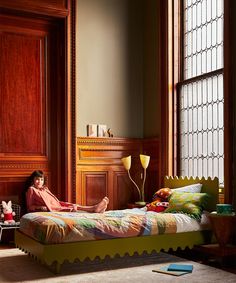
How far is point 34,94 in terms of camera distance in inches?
264

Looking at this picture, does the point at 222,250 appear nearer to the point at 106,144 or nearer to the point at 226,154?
the point at 226,154

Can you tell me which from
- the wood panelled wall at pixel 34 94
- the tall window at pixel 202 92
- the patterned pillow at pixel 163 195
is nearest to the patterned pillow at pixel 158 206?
the patterned pillow at pixel 163 195

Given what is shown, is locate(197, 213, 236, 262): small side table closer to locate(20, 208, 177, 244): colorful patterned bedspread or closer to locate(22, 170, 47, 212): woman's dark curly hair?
locate(20, 208, 177, 244): colorful patterned bedspread

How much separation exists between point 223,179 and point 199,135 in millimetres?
782

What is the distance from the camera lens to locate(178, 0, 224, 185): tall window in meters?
5.88

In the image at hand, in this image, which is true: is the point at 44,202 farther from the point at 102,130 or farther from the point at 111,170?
the point at 102,130

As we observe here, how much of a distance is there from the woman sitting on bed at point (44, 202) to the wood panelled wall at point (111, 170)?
561 millimetres

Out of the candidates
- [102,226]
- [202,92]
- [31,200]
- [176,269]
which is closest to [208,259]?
[176,269]

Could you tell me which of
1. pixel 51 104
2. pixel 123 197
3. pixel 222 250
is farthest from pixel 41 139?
pixel 222 250

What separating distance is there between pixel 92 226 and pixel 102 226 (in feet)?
0.36

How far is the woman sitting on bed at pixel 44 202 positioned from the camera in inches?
237

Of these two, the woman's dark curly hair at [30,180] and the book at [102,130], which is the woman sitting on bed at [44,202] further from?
the book at [102,130]

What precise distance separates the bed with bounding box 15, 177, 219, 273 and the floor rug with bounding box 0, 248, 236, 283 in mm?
132

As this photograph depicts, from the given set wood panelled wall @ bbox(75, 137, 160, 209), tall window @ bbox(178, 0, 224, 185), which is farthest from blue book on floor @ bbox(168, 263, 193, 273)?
wood panelled wall @ bbox(75, 137, 160, 209)
